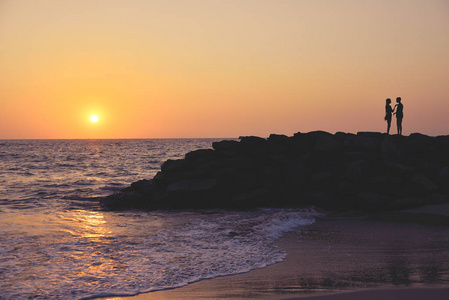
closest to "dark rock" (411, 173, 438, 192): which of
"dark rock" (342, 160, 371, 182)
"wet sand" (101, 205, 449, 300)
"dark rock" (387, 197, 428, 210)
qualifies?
"dark rock" (387, 197, 428, 210)

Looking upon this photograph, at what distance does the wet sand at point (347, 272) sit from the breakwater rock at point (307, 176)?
17.4 ft

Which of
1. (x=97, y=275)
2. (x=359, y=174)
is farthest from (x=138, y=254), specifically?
(x=359, y=174)

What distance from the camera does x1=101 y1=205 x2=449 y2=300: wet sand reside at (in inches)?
280

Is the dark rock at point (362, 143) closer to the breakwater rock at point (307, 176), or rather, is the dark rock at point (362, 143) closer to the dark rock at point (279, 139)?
the breakwater rock at point (307, 176)

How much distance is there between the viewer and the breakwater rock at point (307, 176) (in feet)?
57.3

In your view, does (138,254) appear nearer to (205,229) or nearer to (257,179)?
(205,229)

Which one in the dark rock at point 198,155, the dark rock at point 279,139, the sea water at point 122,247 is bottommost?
the sea water at point 122,247

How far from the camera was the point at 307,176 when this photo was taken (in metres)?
19.0

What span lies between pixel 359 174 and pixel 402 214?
2.78 metres

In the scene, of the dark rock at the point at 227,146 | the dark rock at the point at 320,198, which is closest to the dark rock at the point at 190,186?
the dark rock at the point at 227,146

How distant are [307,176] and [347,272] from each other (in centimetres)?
1085

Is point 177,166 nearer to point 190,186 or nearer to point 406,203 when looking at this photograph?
point 190,186

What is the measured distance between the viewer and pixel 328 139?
778 inches

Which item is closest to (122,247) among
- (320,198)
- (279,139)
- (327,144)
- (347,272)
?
(347,272)
